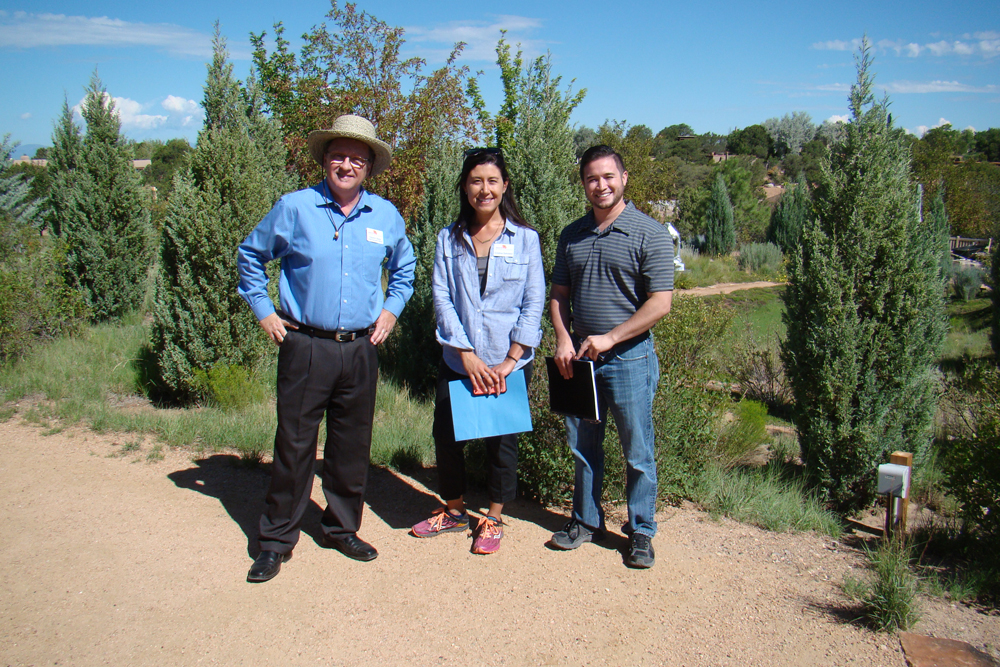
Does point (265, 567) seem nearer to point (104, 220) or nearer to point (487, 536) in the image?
point (487, 536)

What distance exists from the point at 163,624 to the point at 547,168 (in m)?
4.40

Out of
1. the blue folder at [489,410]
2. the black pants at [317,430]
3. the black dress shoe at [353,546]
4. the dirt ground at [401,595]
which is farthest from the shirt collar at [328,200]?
the dirt ground at [401,595]

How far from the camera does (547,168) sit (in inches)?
229

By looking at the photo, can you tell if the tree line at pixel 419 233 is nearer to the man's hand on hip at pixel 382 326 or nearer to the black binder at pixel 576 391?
the black binder at pixel 576 391

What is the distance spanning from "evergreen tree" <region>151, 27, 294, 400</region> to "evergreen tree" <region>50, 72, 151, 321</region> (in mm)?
4118

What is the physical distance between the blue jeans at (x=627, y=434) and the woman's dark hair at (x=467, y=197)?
0.94 meters

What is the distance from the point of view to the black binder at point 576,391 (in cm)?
338

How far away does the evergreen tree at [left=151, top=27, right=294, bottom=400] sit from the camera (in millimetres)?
5949

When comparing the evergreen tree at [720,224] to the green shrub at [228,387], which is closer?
the green shrub at [228,387]

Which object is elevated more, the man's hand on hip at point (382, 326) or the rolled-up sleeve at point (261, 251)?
the rolled-up sleeve at point (261, 251)

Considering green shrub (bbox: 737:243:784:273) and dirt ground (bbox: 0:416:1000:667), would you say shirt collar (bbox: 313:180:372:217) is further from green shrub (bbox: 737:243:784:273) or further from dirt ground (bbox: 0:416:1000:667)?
green shrub (bbox: 737:243:784:273)

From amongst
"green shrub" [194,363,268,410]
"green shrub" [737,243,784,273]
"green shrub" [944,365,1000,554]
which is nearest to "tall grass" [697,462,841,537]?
"green shrub" [944,365,1000,554]

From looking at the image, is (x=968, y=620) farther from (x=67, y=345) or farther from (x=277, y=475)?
(x=67, y=345)

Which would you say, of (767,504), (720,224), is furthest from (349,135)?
(720,224)
